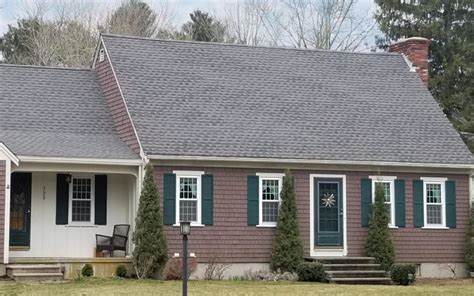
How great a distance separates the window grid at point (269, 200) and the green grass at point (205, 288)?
2.44 m

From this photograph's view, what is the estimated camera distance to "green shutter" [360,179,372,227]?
25.1 metres

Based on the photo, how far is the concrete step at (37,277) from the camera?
21.2 m

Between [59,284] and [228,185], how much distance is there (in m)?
5.14

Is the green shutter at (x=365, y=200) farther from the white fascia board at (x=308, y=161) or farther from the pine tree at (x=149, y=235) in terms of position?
the pine tree at (x=149, y=235)

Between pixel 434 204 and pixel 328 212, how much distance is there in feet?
9.97

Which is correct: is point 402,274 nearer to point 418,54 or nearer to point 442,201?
point 442,201

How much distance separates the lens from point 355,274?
77.7ft

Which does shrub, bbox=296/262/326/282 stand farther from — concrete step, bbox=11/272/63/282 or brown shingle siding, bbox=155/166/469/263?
concrete step, bbox=11/272/63/282

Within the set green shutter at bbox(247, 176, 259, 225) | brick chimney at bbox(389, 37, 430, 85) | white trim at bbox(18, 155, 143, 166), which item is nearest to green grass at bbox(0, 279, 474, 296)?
green shutter at bbox(247, 176, 259, 225)

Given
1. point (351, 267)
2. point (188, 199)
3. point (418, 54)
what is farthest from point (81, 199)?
point (418, 54)

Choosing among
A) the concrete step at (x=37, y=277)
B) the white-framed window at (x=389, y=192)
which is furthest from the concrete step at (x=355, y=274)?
the concrete step at (x=37, y=277)

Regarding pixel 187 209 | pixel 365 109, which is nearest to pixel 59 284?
pixel 187 209

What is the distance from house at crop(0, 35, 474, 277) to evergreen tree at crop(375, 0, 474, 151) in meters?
12.0

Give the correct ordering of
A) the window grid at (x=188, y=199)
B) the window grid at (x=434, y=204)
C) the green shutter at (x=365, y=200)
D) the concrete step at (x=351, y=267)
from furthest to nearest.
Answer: the window grid at (x=434, y=204) → the green shutter at (x=365, y=200) → the concrete step at (x=351, y=267) → the window grid at (x=188, y=199)
